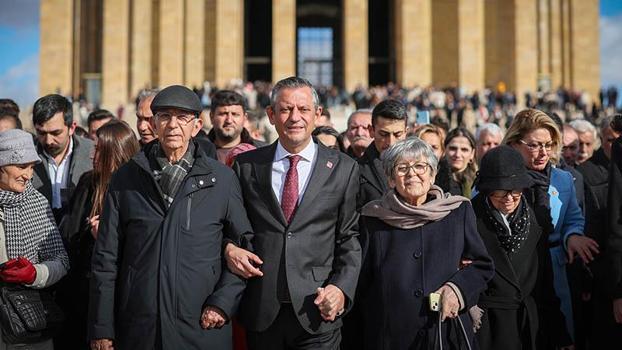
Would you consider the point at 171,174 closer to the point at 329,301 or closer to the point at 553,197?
the point at 329,301

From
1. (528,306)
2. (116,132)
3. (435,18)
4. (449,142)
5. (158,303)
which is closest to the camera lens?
(158,303)

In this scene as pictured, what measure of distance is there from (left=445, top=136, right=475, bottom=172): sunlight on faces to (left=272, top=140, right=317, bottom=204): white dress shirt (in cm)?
286

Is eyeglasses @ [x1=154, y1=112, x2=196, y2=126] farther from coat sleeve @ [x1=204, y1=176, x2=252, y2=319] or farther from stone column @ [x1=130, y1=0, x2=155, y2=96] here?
stone column @ [x1=130, y1=0, x2=155, y2=96]

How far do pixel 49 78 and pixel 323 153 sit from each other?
36.7 metres

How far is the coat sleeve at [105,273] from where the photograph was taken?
415cm

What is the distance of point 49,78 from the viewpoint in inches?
1491

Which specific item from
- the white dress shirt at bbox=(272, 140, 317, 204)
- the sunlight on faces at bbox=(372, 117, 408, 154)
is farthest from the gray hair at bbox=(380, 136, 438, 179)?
the sunlight on faces at bbox=(372, 117, 408, 154)

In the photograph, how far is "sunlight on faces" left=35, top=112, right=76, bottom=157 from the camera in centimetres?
660

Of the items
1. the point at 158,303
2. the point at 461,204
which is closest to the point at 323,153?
the point at 461,204

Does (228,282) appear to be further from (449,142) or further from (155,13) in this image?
(155,13)

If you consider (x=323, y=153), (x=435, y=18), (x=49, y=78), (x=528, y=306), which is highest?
(x=435, y=18)

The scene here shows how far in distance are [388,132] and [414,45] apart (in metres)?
28.4

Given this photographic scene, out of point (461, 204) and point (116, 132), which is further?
point (116, 132)

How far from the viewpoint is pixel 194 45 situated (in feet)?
112
